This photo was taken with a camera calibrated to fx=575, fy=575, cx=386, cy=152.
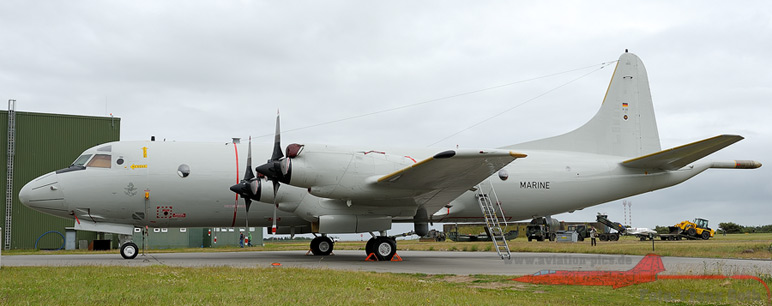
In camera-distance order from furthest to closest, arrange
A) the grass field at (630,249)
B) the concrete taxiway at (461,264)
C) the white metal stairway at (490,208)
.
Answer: the grass field at (630,249)
the white metal stairway at (490,208)
the concrete taxiway at (461,264)

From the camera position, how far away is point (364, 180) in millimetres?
14906

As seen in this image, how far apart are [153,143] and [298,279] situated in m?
9.52

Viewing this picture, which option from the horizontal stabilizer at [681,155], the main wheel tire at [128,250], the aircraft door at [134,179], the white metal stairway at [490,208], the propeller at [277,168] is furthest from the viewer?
the white metal stairway at [490,208]

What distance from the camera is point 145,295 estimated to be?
7.59 m

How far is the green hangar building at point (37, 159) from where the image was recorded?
31.0 meters

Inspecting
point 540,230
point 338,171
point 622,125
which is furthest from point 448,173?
point 540,230

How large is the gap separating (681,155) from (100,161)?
1726cm

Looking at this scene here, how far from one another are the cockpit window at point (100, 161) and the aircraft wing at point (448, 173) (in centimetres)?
812

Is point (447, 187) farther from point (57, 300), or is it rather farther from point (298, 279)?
point (57, 300)

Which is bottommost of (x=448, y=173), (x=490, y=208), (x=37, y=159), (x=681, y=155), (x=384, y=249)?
(x=384, y=249)

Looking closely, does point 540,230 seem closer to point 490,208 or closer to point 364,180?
point 490,208

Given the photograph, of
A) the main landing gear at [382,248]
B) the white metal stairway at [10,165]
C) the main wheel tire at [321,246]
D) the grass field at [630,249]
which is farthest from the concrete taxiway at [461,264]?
the white metal stairway at [10,165]

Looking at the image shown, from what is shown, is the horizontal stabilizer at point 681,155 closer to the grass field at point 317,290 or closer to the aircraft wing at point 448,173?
the grass field at point 317,290

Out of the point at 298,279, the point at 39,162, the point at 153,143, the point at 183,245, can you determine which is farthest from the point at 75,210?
the point at 183,245
